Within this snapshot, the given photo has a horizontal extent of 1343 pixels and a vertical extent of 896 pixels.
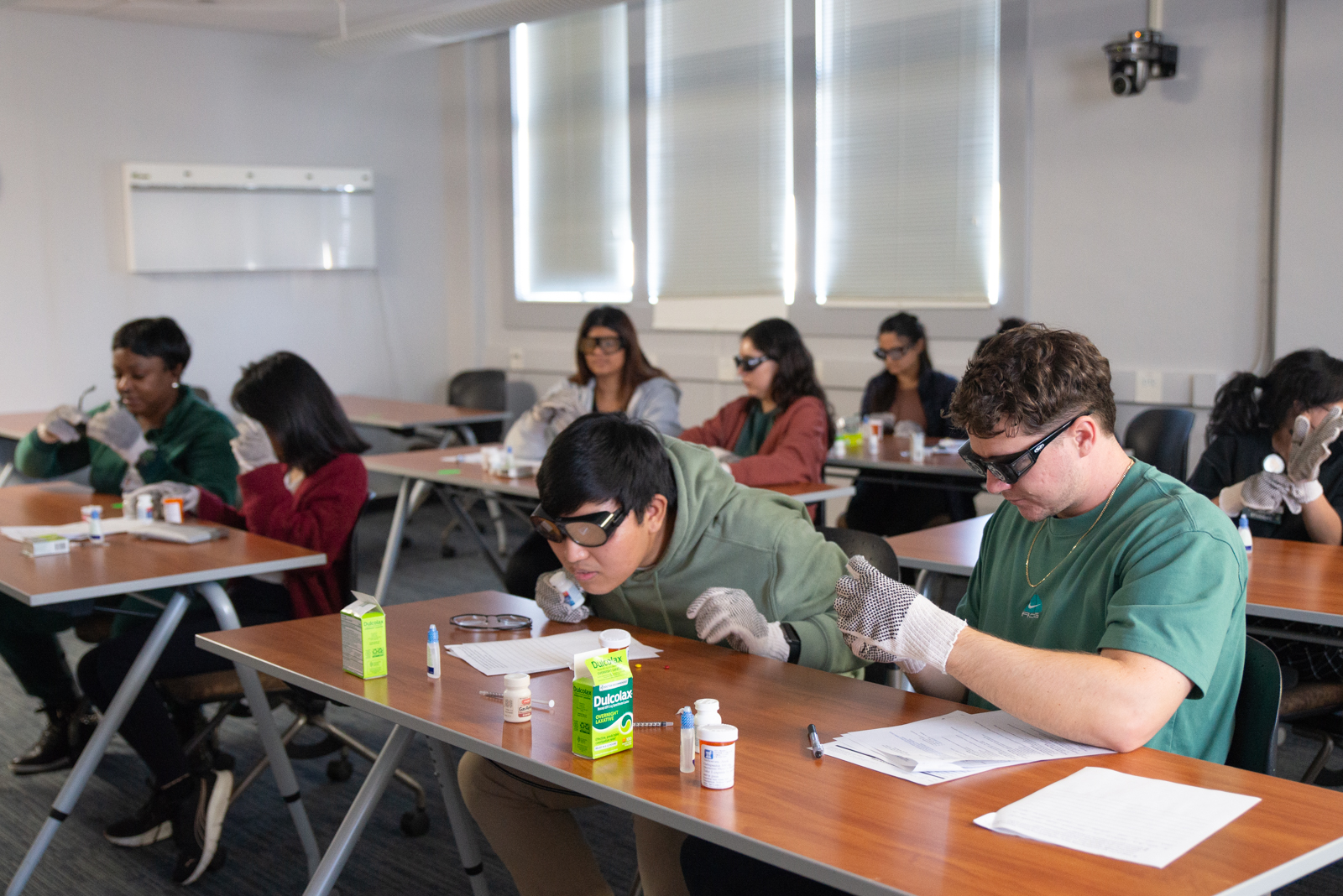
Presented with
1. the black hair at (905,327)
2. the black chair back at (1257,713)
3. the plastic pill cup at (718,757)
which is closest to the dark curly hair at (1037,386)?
the black chair back at (1257,713)

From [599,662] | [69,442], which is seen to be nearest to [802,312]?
[69,442]

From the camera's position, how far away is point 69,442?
4.18 meters

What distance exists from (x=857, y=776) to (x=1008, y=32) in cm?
481

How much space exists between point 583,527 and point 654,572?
0.29 meters

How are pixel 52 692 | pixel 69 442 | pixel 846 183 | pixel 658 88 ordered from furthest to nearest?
pixel 658 88, pixel 846 183, pixel 69 442, pixel 52 692

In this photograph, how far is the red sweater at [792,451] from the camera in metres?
4.18

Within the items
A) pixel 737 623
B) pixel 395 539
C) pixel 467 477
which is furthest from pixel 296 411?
pixel 737 623

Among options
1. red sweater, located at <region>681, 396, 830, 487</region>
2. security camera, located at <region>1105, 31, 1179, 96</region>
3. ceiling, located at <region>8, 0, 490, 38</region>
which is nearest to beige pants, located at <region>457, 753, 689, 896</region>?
red sweater, located at <region>681, 396, 830, 487</region>

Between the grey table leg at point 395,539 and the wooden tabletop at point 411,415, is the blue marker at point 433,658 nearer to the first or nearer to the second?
the grey table leg at point 395,539

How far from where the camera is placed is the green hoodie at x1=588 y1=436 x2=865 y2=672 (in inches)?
84.9

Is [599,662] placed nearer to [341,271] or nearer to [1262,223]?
[1262,223]

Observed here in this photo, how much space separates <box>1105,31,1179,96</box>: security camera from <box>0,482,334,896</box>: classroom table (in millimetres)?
3862

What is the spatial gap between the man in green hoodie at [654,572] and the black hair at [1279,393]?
164 cm

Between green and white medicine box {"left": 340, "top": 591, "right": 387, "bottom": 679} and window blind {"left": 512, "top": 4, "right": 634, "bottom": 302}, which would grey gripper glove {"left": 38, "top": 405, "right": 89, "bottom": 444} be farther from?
window blind {"left": 512, "top": 4, "right": 634, "bottom": 302}
